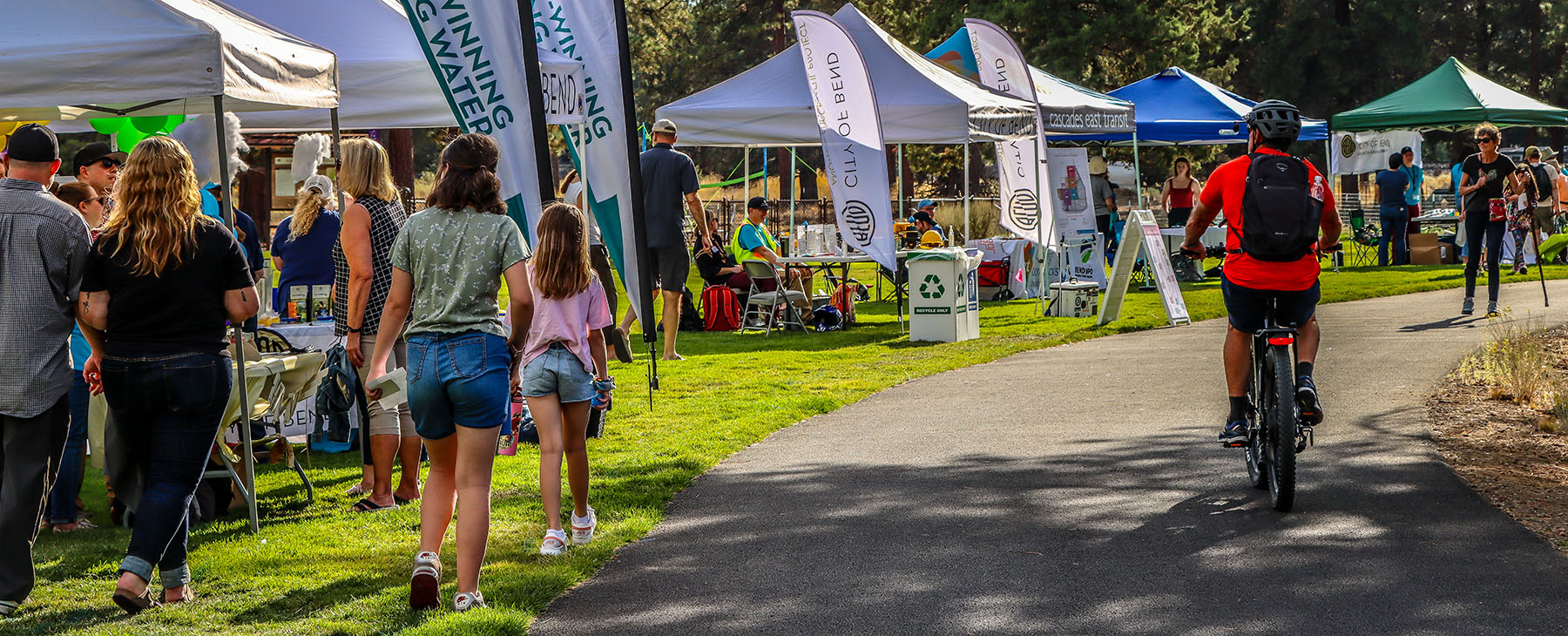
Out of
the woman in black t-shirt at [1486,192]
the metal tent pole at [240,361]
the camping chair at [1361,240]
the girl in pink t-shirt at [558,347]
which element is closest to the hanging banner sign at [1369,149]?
the camping chair at [1361,240]

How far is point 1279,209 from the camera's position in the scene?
644 cm

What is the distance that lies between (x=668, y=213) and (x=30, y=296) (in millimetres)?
8137

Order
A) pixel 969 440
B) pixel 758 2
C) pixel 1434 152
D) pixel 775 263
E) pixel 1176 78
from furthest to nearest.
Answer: pixel 1434 152 → pixel 758 2 → pixel 1176 78 → pixel 775 263 → pixel 969 440

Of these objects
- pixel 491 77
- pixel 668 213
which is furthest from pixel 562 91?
pixel 668 213

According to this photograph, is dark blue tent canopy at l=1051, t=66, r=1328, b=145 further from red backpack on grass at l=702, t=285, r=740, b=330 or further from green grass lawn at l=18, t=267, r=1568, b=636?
green grass lawn at l=18, t=267, r=1568, b=636

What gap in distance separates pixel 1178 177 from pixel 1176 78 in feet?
12.7

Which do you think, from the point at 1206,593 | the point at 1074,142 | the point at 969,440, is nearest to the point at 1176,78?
the point at 1074,142

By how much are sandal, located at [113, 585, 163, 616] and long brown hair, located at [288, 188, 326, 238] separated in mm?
3681

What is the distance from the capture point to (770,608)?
17.0 ft

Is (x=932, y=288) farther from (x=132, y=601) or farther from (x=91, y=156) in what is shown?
(x=132, y=601)

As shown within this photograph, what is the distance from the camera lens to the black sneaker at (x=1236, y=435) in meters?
6.84

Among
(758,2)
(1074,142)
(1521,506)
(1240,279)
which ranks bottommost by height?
(1521,506)

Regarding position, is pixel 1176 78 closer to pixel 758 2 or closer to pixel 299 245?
pixel 299 245

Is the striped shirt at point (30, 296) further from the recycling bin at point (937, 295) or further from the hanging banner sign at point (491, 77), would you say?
the recycling bin at point (937, 295)
